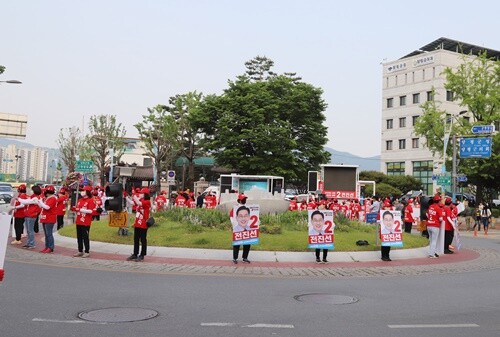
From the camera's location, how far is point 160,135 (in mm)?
58594

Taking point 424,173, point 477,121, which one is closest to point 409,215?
point 477,121

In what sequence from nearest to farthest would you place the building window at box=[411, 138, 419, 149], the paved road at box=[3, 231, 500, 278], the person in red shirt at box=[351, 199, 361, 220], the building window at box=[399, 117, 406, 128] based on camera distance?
the paved road at box=[3, 231, 500, 278], the person in red shirt at box=[351, 199, 361, 220], the building window at box=[411, 138, 419, 149], the building window at box=[399, 117, 406, 128]

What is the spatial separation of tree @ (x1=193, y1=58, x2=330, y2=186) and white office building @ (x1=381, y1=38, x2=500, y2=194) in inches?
1111

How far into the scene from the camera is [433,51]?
249ft

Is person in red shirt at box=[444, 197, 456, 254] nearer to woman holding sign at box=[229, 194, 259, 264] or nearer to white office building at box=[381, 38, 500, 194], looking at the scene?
woman holding sign at box=[229, 194, 259, 264]

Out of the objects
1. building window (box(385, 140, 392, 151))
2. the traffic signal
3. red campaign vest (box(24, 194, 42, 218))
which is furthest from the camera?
building window (box(385, 140, 392, 151))

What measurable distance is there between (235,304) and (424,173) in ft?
237

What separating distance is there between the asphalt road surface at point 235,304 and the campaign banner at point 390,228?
3327 millimetres

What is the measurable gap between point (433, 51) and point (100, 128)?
47458 millimetres

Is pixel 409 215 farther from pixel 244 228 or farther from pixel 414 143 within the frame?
pixel 414 143

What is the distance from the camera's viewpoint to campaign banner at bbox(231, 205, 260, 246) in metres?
14.5

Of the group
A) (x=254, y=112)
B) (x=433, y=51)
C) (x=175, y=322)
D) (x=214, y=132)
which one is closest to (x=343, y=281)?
(x=175, y=322)

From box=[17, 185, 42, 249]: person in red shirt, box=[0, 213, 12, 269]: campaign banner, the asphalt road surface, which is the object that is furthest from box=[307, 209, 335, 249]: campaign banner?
box=[0, 213, 12, 269]: campaign banner

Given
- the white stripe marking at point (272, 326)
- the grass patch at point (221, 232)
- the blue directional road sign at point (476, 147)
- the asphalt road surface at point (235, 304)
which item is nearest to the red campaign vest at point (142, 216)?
the asphalt road surface at point (235, 304)
